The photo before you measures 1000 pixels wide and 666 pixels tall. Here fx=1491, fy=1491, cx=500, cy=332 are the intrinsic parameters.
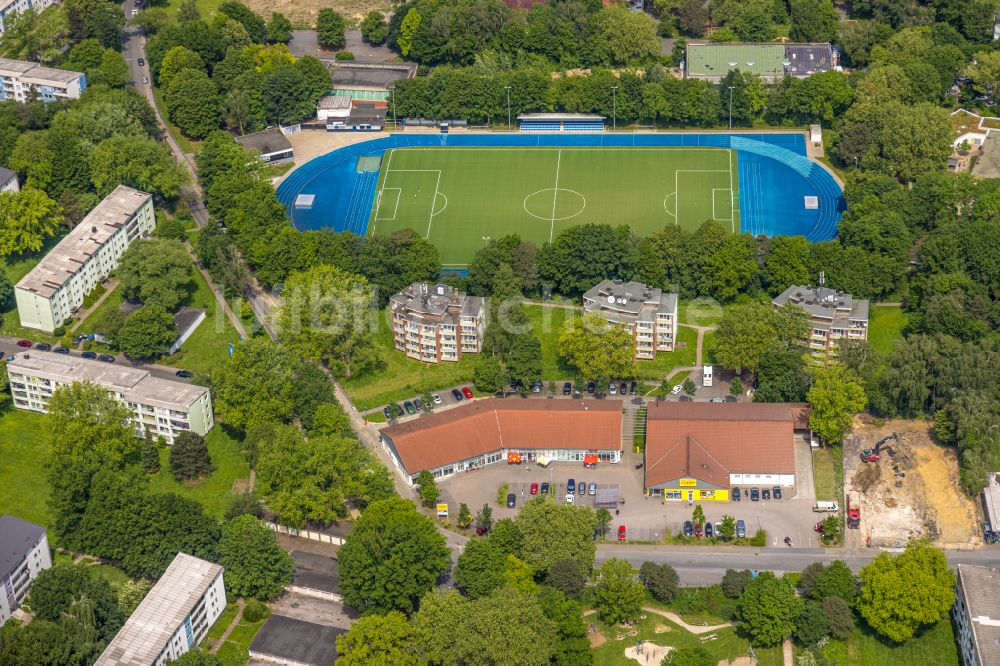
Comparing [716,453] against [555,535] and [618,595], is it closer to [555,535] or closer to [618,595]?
[555,535]

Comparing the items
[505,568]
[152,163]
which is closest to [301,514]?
[505,568]

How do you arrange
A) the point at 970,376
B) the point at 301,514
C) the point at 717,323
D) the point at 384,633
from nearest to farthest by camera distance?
1. the point at 384,633
2. the point at 301,514
3. the point at 970,376
4. the point at 717,323

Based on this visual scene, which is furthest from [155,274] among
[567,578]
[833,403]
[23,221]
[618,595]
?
[833,403]

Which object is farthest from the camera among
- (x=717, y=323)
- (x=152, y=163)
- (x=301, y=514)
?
(x=152, y=163)

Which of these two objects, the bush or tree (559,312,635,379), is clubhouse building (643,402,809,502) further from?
the bush

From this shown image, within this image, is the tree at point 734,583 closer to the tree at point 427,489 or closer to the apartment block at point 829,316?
the tree at point 427,489

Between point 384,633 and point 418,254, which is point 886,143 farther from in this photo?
point 384,633

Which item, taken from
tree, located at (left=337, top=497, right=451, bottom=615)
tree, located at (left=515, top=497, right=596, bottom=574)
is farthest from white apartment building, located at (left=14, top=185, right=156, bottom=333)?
tree, located at (left=515, top=497, right=596, bottom=574)

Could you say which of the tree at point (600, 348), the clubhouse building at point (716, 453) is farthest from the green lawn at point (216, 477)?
the clubhouse building at point (716, 453)
